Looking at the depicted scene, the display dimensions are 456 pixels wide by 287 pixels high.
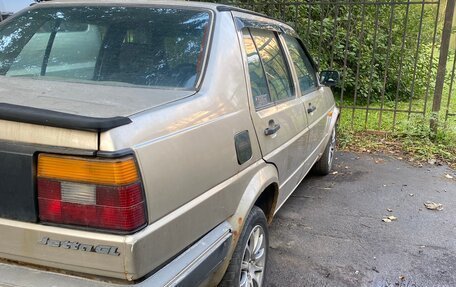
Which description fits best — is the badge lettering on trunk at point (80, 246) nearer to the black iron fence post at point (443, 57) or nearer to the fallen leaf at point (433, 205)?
the fallen leaf at point (433, 205)

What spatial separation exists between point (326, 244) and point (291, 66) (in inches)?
58.4

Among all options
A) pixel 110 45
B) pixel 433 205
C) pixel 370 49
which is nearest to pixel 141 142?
pixel 110 45

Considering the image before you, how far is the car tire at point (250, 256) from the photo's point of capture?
7.64 ft

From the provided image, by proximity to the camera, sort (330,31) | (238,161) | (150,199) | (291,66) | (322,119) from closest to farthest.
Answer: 1. (150,199)
2. (238,161)
3. (291,66)
4. (322,119)
5. (330,31)

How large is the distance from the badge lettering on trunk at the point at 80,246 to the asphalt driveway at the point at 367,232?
173 cm

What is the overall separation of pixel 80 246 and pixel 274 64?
6.94 feet

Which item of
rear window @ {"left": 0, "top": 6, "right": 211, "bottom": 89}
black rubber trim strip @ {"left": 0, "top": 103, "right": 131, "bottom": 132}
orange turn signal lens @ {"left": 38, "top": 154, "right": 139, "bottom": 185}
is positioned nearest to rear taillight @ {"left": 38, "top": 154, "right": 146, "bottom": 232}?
orange turn signal lens @ {"left": 38, "top": 154, "right": 139, "bottom": 185}

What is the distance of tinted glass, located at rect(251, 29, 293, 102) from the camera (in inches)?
119

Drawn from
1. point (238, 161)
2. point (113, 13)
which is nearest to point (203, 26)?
point (113, 13)

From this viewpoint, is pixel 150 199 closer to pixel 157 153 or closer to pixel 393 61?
pixel 157 153

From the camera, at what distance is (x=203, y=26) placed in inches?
101

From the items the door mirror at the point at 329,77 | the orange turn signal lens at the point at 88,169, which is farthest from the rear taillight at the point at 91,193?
the door mirror at the point at 329,77

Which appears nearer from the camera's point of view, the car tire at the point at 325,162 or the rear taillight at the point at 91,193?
the rear taillight at the point at 91,193

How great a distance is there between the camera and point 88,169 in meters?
1.56
